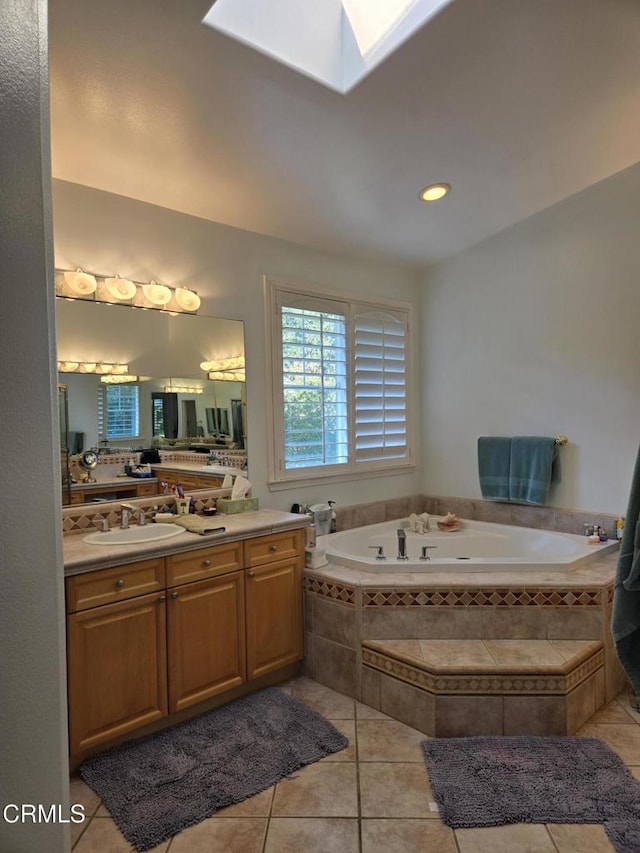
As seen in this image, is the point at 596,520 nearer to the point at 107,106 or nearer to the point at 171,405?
the point at 171,405

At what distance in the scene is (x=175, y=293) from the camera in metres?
3.00

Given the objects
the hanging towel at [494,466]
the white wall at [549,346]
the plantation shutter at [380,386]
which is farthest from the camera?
the plantation shutter at [380,386]

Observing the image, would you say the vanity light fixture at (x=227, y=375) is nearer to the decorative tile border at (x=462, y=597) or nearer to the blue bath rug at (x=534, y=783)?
the decorative tile border at (x=462, y=597)

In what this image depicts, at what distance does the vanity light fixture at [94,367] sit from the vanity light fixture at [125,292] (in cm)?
33

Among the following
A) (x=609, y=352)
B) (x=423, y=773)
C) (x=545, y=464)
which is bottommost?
(x=423, y=773)

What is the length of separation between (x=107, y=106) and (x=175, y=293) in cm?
102

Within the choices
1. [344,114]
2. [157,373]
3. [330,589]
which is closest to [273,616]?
[330,589]

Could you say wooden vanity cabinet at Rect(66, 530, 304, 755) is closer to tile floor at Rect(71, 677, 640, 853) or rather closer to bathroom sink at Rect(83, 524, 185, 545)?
bathroom sink at Rect(83, 524, 185, 545)

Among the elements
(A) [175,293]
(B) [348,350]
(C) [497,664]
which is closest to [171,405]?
(A) [175,293]

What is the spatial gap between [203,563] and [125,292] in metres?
1.50

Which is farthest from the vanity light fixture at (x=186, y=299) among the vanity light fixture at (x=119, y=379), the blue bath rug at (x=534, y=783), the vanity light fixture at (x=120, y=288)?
the blue bath rug at (x=534, y=783)

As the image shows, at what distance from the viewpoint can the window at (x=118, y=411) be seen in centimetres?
276

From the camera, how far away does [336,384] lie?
3.78 meters

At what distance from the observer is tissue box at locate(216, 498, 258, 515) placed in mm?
3090
